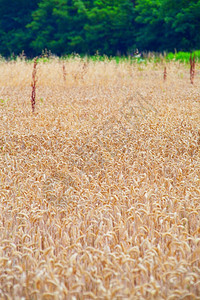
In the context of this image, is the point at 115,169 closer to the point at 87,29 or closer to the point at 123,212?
the point at 123,212

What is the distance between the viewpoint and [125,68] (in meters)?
14.6

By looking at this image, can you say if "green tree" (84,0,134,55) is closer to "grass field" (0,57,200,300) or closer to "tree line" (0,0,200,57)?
"tree line" (0,0,200,57)

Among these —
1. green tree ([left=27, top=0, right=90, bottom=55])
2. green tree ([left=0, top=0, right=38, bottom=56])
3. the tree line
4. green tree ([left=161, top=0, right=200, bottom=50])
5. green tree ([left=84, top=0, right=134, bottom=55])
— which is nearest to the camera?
green tree ([left=161, top=0, right=200, bottom=50])

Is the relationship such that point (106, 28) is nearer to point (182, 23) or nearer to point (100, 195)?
point (182, 23)

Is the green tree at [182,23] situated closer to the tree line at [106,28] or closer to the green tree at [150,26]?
the tree line at [106,28]

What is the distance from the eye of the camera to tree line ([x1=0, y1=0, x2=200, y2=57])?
86.2 ft

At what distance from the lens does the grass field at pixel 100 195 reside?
234 centimetres

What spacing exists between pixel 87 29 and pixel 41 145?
24.5 m

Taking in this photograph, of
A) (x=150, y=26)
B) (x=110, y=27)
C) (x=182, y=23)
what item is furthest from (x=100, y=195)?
(x=110, y=27)

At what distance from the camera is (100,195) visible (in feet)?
→ 11.1

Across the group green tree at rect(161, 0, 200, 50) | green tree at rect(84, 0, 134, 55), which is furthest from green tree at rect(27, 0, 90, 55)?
green tree at rect(161, 0, 200, 50)

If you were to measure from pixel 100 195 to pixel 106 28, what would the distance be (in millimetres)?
27170

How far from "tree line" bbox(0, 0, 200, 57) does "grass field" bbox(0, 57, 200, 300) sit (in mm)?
17096

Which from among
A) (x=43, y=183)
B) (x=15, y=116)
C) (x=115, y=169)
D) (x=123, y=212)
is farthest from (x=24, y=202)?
(x=15, y=116)
